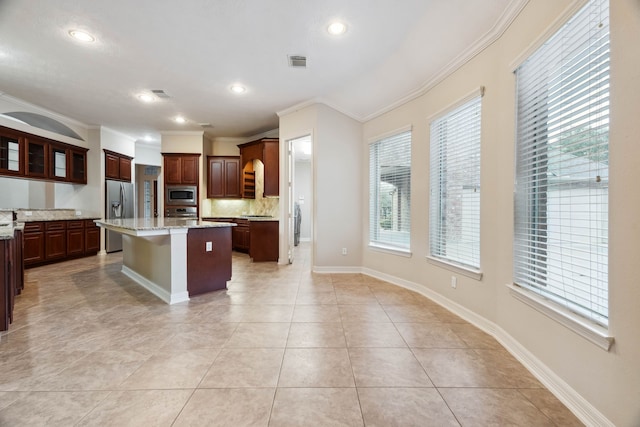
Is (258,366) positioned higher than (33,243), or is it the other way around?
(33,243)

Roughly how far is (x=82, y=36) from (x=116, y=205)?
4.47 meters

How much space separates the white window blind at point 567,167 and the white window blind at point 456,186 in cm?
56

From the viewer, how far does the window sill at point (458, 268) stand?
2.46 m

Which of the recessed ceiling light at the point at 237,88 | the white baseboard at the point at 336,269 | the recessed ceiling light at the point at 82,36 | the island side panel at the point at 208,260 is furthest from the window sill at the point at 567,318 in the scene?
the recessed ceiling light at the point at 82,36

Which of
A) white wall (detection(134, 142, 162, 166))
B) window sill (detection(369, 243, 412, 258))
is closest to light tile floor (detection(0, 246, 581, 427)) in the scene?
window sill (detection(369, 243, 412, 258))

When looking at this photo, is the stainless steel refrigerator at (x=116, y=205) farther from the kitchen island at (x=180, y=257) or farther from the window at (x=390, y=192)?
the window at (x=390, y=192)

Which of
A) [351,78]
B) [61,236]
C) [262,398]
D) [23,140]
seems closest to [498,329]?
[262,398]

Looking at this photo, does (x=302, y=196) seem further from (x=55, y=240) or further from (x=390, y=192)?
(x=55, y=240)

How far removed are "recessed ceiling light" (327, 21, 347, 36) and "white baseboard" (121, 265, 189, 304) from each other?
134 inches

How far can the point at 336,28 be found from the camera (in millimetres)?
2629

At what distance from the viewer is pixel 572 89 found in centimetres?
156

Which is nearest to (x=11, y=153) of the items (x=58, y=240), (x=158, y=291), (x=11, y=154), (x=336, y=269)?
(x=11, y=154)

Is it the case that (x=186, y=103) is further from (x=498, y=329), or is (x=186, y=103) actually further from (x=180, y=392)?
(x=498, y=329)

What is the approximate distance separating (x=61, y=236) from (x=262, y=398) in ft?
19.6
